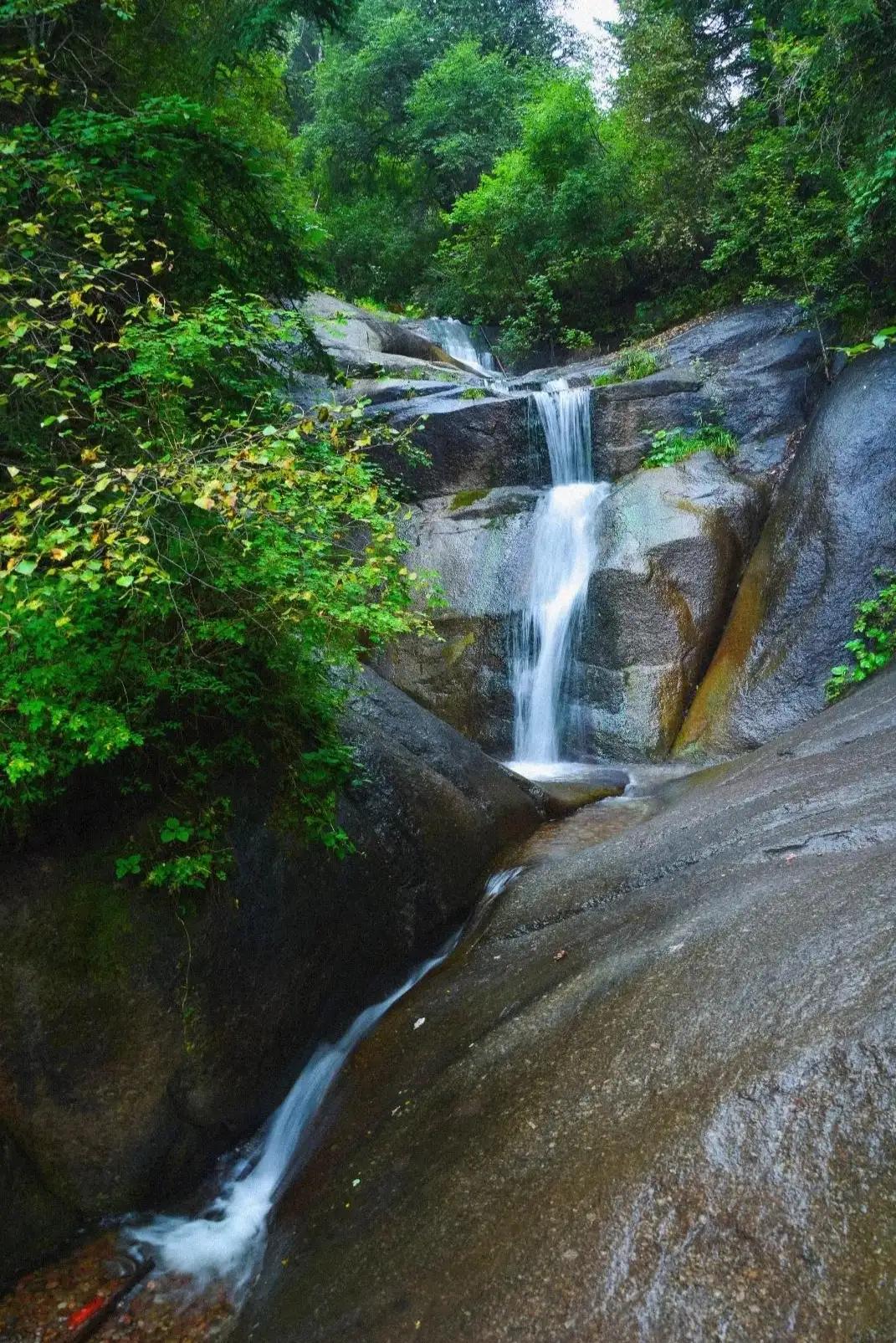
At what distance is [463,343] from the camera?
19.4 meters

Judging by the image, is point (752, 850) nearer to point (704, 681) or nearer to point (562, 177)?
point (704, 681)

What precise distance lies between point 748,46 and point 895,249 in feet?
21.9

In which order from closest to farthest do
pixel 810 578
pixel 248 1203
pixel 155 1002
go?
pixel 248 1203, pixel 155 1002, pixel 810 578

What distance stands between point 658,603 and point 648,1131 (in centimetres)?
793

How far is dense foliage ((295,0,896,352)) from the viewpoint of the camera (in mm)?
10148

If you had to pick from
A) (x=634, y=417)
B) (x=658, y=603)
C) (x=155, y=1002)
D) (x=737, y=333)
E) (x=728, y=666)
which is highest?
(x=737, y=333)

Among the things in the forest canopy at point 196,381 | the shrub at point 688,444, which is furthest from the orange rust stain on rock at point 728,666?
the forest canopy at point 196,381

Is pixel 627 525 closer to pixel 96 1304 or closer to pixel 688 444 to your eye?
pixel 688 444

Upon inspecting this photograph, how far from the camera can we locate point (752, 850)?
4.12 m

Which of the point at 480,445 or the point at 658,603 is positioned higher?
the point at 480,445

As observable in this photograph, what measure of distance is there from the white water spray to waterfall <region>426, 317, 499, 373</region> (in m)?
17.3

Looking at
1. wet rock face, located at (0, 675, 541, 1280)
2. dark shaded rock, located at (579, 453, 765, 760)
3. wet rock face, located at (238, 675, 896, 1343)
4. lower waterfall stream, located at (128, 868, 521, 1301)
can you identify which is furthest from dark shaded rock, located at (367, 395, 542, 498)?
lower waterfall stream, located at (128, 868, 521, 1301)

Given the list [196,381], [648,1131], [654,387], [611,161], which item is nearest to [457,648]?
[654,387]

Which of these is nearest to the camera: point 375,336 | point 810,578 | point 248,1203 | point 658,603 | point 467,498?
point 248,1203
